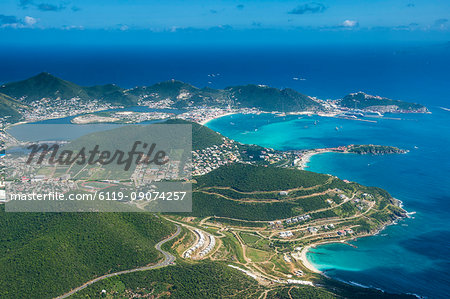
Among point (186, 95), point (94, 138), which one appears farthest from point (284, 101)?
point (94, 138)

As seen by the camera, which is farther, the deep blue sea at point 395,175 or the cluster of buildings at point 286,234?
the cluster of buildings at point 286,234

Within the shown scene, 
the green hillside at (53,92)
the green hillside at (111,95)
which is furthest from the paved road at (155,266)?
the green hillside at (53,92)

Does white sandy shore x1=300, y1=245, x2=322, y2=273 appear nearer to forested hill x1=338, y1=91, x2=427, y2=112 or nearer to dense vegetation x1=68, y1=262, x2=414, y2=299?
dense vegetation x1=68, y1=262, x2=414, y2=299

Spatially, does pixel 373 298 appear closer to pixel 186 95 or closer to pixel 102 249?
pixel 102 249

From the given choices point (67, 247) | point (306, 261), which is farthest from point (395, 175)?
point (67, 247)

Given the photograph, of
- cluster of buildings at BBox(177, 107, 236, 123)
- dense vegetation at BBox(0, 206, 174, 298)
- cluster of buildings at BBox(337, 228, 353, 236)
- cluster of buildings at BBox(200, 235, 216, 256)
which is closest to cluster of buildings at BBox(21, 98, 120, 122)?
cluster of buildings at BBox(177, 107, 236, 123)
